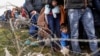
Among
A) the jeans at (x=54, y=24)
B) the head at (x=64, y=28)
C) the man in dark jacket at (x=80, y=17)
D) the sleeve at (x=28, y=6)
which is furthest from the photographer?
the sleeve at (x=28, y=6)

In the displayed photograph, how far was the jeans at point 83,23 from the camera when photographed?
619cm

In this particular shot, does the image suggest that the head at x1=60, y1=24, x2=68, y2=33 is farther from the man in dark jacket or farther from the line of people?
the man in dark jacket

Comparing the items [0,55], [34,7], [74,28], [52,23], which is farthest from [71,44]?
[34,7]

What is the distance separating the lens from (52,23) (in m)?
6.95

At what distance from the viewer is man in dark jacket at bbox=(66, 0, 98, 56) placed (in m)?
6.14

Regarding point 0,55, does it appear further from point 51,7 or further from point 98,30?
point 98,30

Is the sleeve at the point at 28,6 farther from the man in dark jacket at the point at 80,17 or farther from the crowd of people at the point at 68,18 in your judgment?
the man in dark jacket at the point at 80,17

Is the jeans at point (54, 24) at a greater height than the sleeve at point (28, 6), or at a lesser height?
lesser

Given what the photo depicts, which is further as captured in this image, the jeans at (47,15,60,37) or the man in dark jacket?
the jeans at (47,15,60,37)

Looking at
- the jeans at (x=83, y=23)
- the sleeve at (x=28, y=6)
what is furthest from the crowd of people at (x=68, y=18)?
the sleeve at (x=28, y=6)

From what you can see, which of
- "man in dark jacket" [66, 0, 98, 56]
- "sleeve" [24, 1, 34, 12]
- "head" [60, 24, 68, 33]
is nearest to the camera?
→ "man in dark jacket" [66, 0, 98, 56]

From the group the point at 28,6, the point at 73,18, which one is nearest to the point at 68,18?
the point at 73,18

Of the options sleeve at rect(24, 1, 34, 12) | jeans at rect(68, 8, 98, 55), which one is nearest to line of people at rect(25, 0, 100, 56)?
jeans at rect(68, 8, 98, 55)

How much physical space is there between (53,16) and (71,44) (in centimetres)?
75
